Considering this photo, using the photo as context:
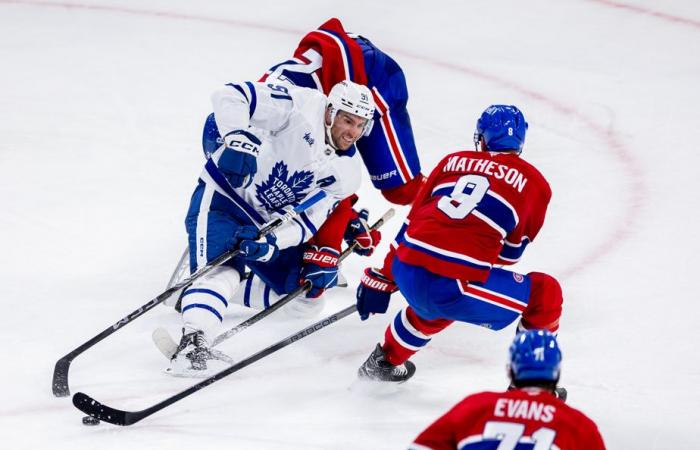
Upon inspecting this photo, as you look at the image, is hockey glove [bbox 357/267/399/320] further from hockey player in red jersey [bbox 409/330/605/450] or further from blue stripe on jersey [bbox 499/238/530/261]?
hockey player in red jersey [bbox 409/330/605/450]

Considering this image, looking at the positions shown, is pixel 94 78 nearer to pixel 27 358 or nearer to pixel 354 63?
pixel 354 63

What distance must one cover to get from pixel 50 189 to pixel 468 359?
89.7 inches

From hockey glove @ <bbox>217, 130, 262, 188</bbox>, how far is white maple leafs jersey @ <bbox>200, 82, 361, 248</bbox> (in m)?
0.07

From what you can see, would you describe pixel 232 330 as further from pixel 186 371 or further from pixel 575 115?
pixel 575 115

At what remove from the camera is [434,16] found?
7.47 metres

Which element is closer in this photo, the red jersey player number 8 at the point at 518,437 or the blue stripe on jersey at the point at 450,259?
the red jersey player number 8 at the point at 518,437

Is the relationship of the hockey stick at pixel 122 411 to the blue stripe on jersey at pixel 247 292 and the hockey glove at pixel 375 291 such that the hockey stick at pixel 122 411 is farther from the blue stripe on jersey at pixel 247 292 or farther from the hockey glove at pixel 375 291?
the blue stripe on jersey at pixel 247 292

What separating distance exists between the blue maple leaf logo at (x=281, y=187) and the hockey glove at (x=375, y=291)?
554mm

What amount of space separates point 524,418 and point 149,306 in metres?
1.90

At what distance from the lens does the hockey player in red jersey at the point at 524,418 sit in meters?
2.27

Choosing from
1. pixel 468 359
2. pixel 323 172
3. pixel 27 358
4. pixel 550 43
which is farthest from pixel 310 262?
pixel 550 43

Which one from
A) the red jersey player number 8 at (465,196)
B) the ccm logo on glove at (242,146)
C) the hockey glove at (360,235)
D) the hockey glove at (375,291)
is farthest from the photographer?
the hockey glove at (360,235)

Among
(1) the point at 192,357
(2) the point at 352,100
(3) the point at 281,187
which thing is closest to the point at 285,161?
(3) the point at 281,187

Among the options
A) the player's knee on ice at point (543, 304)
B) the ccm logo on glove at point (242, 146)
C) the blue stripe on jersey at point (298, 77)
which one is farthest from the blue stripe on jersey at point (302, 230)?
the player's knee on ice at point (543, 304)
